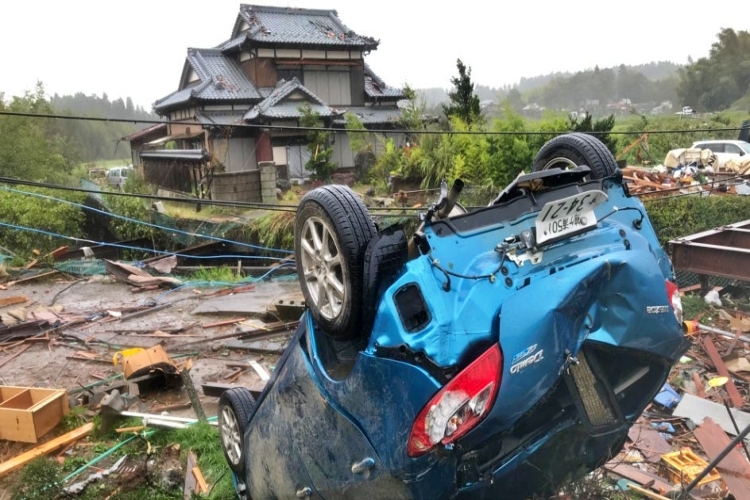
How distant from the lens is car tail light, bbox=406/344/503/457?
1.82m

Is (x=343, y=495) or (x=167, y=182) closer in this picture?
(x=343, y=495)

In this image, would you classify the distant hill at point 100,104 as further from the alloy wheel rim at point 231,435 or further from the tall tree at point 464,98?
the alloy wheel rim at point 231,435

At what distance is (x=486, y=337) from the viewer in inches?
73.2

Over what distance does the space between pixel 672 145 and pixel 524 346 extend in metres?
28.1

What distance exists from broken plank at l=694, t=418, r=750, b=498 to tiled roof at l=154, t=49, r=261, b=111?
26.0m

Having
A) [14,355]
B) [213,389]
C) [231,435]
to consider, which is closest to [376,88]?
[14,355]

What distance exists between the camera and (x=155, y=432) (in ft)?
18.4

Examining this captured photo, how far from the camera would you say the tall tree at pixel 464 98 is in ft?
66.9

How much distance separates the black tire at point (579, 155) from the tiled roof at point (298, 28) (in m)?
27.0

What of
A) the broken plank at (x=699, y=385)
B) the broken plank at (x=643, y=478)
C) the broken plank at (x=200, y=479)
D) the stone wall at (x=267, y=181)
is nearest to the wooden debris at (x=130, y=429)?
the broken plank at (x=200, y=479)

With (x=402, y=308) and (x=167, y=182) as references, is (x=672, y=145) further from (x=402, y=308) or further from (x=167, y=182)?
(x=402, y=308)

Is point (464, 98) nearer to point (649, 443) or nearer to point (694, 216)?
point (694, 216)

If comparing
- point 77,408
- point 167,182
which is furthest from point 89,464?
point 167,182

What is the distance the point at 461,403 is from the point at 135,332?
27.6ft
